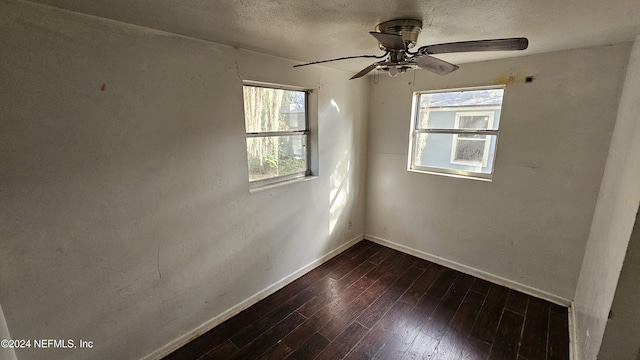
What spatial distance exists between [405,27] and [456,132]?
1711 millimetres

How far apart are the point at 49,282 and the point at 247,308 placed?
143 cm

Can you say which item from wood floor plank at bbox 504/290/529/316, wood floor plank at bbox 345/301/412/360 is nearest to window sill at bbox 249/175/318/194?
wood floor plank at bbox 345/301/412/360

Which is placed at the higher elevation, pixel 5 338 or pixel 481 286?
pixel 5 338

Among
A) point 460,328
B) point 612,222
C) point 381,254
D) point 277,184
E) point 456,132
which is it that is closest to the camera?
point 612,222

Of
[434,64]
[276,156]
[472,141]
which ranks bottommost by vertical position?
[276,156]

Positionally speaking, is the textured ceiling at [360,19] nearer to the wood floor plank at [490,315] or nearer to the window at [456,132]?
the window at [456,132]

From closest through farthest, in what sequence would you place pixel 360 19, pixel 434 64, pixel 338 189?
pixel 360 19 → pixel 434 64 → pixel 338 189

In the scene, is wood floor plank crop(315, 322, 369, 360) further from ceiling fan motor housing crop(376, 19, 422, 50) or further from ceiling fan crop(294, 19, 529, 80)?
ceiling fan motor housing crop(376, 19, 422, 50)

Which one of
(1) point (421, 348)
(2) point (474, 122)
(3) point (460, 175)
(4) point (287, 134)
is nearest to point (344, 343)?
(1) point (421, 348)

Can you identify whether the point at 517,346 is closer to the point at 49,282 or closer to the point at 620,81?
the point at 620,81

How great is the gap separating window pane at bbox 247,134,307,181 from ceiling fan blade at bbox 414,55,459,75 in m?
1.45

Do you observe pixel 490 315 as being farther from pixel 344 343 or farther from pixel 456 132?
pixel 456 132

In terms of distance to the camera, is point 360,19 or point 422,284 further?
point 422,284

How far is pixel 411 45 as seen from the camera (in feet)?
5.31
